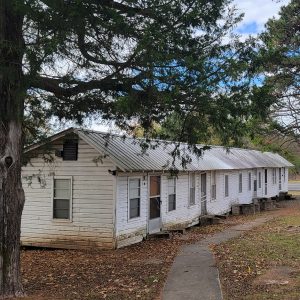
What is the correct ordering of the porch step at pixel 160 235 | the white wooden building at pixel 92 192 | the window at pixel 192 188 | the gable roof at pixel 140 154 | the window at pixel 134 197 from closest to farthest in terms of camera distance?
the gable roof at pixel 140 154 → the white wooden building at pixel 92 192 → the window at pixel 134 197 → the porch step at pixel 160 235 → the window at pixel 192 188

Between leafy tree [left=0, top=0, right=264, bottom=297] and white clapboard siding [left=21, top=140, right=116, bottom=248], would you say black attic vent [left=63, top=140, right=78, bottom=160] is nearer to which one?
white clapboard siding [left=21, top=140, right=116, bottom=248]

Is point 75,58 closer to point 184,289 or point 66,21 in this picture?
point 66,21

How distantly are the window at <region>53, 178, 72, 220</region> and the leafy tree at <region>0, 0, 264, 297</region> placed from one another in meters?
6.93

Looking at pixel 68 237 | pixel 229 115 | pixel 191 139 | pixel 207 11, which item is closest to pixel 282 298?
pixel 229 115

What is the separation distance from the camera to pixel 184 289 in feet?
29.4

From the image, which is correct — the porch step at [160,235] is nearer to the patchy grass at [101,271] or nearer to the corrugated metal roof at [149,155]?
the patchy grass at [101,271]

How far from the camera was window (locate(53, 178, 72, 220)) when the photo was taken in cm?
1609

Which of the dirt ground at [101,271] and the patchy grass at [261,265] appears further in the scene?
the dirt ground at [101,271]

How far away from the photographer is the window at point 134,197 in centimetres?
1619

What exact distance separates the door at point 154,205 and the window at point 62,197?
10.1 ft

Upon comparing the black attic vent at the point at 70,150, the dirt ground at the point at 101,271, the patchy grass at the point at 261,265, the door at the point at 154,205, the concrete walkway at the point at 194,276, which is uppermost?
the black attic vent at the point at 70,150

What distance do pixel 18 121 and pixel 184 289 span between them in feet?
14.5

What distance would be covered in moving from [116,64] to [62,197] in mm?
8243

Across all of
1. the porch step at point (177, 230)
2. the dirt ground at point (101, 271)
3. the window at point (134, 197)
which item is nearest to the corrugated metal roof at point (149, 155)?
the window at point (134, 197)
